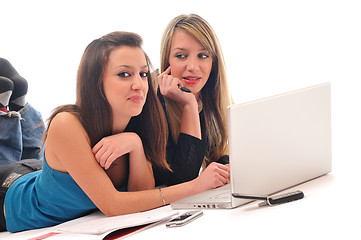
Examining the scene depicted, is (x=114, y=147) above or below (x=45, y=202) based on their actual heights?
above

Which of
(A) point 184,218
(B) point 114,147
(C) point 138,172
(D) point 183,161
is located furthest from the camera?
(D) point 183,161

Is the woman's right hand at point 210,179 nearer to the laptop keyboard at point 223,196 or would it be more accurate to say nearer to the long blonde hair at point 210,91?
the laptop keyboard at point 223,196

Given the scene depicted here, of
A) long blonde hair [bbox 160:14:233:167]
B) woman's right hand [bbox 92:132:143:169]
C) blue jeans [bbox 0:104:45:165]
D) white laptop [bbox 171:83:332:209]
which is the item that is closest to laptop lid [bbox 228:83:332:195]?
white laptop [bbox 171:83:332:209]

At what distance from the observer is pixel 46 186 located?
1740mm

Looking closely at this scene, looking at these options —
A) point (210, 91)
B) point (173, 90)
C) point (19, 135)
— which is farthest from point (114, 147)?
point (19, 135)

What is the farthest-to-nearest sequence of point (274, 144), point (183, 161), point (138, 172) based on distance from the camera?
point (183, 161), point (138, 172), point (274, 144)

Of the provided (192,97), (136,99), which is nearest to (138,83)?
(136,99)

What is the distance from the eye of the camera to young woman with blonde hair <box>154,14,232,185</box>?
1.99m

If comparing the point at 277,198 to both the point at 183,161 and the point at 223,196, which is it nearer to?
the point at 223,196

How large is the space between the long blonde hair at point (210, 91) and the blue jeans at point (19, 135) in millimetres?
637

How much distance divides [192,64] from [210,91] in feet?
0.64

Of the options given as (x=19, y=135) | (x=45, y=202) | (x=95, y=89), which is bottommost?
(x=45, y=202)

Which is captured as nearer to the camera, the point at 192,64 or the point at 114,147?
the point at 114,147

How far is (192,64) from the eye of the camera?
206 centimetres
